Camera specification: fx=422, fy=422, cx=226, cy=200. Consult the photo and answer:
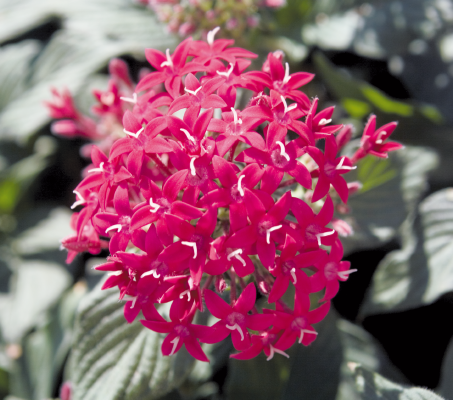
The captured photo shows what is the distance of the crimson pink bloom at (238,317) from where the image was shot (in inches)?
27.1

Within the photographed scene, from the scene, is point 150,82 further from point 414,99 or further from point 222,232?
point 414,99

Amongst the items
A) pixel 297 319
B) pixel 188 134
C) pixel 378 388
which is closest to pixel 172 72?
pixel 188 134

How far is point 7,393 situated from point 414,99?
1.68 meters

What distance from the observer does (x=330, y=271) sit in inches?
28.6

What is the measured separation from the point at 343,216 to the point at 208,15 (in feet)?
2.21

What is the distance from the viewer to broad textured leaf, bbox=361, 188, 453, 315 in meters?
1.05

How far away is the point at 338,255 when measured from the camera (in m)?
0.72

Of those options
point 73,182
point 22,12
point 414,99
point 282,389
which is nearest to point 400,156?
point 414,99

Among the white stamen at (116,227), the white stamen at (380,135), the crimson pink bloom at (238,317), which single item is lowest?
the crimson pink bloom at (238,317)

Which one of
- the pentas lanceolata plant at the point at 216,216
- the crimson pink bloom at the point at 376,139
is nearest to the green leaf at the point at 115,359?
the pentas lanceolata plant at the point at 216,216

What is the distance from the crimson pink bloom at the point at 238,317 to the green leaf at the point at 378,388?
0.92 ft

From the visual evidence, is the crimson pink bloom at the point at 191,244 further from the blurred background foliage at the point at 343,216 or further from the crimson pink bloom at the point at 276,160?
the blurred background foliage at the point at 343,216

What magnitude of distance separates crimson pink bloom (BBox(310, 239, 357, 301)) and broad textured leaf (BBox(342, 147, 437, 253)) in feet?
1.13

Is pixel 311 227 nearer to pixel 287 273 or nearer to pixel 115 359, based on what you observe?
pixel 287 273
